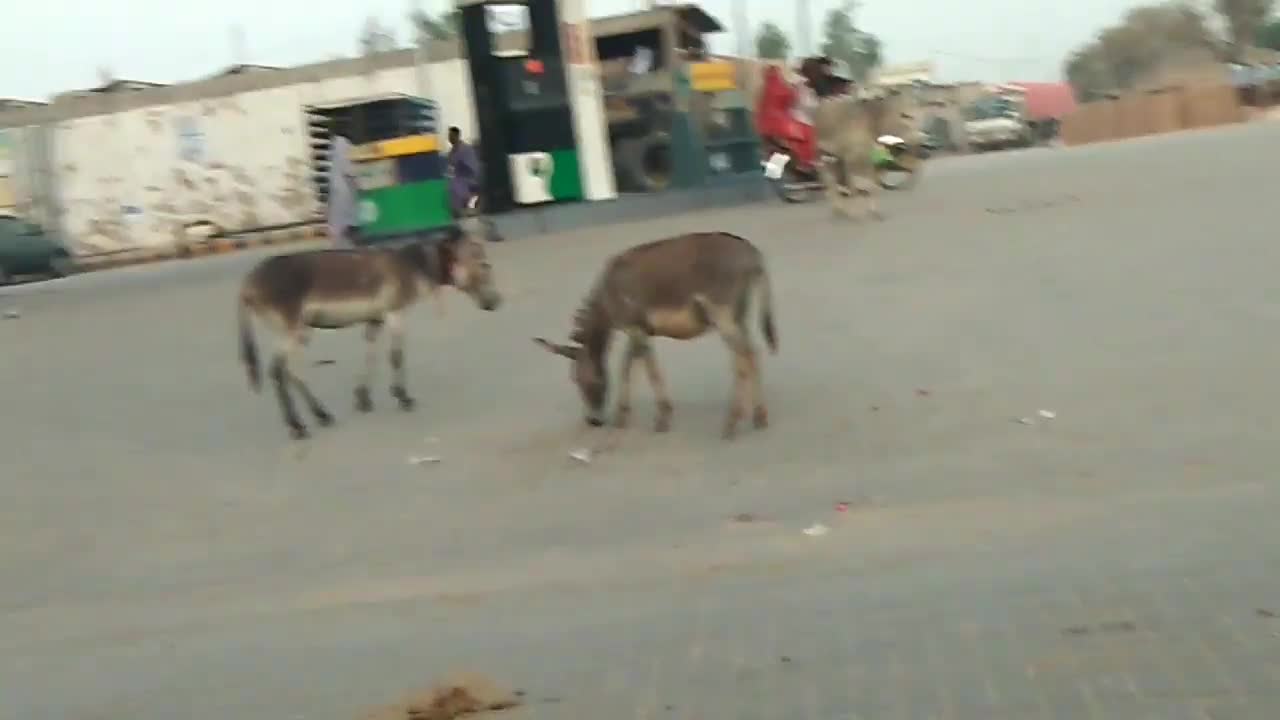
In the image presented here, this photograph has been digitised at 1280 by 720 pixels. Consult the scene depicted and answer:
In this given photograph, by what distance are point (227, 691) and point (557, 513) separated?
287 cm

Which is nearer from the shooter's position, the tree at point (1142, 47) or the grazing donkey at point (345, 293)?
the grazing donkey at point (345, 293)

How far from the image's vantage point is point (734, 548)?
7.41 m

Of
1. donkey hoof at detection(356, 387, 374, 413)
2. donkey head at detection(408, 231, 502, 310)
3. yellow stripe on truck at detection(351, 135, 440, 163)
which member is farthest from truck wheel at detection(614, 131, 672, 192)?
donkey hoof at detection(356, 387, 374, 413)

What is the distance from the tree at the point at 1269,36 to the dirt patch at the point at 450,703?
90.3 metres

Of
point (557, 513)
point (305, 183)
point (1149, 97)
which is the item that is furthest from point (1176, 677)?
point (1149, 97)

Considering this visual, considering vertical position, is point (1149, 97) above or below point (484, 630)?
below

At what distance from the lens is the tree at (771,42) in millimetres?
82250

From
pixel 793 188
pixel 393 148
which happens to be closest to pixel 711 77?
pixel 793 188

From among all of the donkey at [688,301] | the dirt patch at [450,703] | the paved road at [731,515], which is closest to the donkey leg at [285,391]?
the paved road at [731,515]

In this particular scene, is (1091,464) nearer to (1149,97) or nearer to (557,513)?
(557,513)

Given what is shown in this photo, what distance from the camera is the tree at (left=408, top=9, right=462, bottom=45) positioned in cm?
2398

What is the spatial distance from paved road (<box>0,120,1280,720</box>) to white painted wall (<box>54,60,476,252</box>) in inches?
839

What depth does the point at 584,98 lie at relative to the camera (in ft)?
72.3

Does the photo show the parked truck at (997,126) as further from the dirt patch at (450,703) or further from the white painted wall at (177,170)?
the dirt patch at (450,703)
